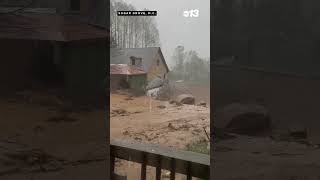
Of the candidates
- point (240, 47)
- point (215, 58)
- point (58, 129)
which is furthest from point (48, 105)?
point (240, 47)

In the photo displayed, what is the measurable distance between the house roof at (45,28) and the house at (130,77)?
21cm

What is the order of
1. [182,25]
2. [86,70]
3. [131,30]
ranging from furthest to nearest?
1. [86,70]
2. [131,30]
3. [182,25]

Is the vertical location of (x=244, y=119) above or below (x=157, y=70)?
below

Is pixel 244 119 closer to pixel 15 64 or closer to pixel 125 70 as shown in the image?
pixel 125 70

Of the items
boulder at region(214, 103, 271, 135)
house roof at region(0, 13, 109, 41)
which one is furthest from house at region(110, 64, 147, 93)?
boulder at region(214, 103, 271, 135)

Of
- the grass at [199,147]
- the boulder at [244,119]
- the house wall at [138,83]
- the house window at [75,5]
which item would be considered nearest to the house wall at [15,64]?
the house window at [75,5]

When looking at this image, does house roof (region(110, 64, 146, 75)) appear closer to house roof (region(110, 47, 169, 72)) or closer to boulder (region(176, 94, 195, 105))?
house roof (region(110, 47, 169, 72))

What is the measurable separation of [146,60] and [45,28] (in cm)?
61

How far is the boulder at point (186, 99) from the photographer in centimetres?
214

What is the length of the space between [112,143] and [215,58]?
2.60 ft

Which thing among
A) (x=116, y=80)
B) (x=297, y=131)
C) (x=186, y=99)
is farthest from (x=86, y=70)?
(x=297, y=131)

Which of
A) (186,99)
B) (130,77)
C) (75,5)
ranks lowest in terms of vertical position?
(186,99)

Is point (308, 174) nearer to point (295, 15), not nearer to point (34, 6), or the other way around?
point (295, 15)

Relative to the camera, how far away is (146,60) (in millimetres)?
2225
